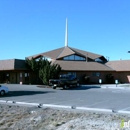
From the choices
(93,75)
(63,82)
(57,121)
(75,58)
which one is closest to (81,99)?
(57,121)

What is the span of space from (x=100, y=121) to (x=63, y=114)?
2.14 meters

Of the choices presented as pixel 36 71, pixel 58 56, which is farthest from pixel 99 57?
pixel 36 71

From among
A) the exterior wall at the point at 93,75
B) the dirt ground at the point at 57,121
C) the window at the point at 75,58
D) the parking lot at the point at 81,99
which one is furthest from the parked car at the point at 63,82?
the dirt ground at the point at 57,121

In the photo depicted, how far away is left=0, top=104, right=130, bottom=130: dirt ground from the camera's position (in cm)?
777

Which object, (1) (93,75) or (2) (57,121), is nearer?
(2) (57,121)

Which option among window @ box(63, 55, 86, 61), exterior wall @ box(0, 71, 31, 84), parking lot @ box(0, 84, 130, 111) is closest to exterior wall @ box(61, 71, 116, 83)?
window @ box(63, 55, 86, 61)

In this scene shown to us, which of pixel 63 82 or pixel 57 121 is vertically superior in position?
pixel 63 82

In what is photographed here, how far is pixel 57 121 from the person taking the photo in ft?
28.6

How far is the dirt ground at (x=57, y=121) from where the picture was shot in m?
7.77

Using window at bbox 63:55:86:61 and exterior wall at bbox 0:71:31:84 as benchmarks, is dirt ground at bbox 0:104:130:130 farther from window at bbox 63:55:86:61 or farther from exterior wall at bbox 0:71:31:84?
window at bbox 63:55:86:61

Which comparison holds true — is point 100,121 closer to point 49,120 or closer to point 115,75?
point 49,120

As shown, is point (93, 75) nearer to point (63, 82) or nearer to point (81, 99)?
point (63, 82)

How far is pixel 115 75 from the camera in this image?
45.9 meters

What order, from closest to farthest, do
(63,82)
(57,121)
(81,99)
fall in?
1. (57,121)
2. (81,99)
3. (63,82)
